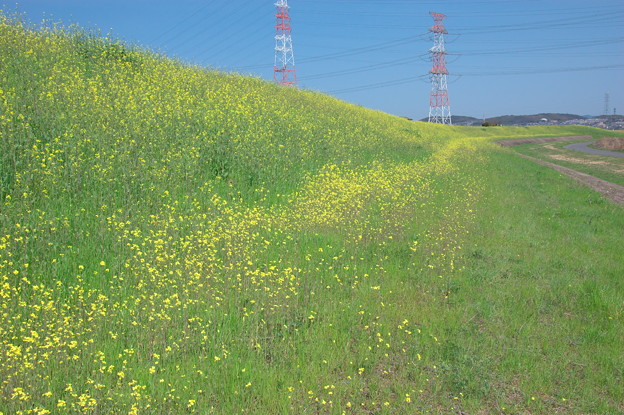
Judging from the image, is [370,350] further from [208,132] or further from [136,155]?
[208,132]

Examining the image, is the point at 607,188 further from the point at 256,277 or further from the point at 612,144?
the point at 612,144

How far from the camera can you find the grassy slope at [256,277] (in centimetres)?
410

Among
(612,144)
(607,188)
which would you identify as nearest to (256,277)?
(607,188)

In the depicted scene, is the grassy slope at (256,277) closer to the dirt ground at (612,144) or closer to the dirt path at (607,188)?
the dirt path at (607,188)

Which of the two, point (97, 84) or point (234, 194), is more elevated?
point (97, 84)

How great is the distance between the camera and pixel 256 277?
6207 millimetres

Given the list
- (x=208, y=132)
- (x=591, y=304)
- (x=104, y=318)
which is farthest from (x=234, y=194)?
(x=591, y=304)

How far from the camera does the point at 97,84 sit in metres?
13.5

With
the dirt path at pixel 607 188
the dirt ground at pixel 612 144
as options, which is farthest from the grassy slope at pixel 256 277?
the dirt ground at pixel 612 144

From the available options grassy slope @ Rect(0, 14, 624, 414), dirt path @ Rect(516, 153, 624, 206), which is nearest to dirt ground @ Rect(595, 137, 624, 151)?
dirt path @ Rect(516, 153, 624, 206)

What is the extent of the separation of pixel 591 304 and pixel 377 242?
11.5 feet

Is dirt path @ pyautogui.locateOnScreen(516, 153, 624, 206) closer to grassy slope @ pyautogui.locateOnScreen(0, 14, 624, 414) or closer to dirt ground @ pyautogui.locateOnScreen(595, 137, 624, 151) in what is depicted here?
grassy slope @ pyautogui.locateOnScreen(0, 14, 624, 414)

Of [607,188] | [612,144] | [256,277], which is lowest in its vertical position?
[607,188]

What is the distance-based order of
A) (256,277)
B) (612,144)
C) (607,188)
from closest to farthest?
(256,277), (607,188), (612,144)
